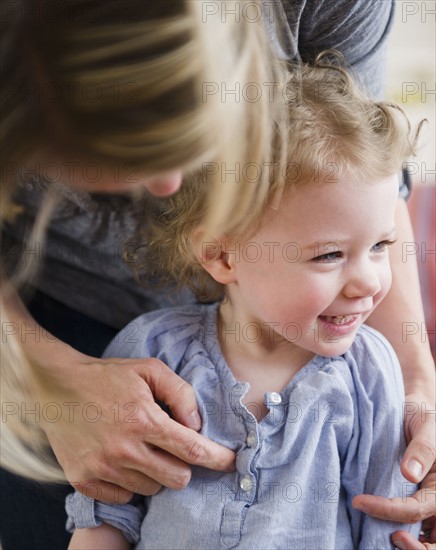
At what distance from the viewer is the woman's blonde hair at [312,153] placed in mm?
903

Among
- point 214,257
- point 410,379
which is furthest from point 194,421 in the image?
point 410,379

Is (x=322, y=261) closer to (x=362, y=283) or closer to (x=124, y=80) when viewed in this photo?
(x=362, y=283)

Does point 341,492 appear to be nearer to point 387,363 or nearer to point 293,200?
point 387,363

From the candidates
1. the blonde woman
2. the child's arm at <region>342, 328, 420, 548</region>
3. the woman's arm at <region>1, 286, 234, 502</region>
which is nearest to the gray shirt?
the blonde woman

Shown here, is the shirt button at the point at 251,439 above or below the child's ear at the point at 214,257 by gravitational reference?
below

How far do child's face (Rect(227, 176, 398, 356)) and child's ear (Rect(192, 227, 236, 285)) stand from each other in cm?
2

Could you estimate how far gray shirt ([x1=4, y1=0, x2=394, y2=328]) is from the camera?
3.46ft

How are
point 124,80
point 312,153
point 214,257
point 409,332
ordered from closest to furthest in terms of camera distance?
1. point 124,80
2. point 312,153
3. point 214,257
4. point 409,332

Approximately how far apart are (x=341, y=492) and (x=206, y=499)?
0.16 m

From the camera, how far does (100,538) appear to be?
1029 millimetres

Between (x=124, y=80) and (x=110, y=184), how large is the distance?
0.39ft

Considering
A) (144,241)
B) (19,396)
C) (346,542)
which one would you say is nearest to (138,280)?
(144,241)

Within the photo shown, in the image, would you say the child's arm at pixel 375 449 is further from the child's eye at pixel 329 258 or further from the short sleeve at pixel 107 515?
the short sleeve at pixel 107 515

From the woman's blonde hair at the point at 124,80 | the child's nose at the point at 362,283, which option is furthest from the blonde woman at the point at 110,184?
the child's nose at the point at 362,283
